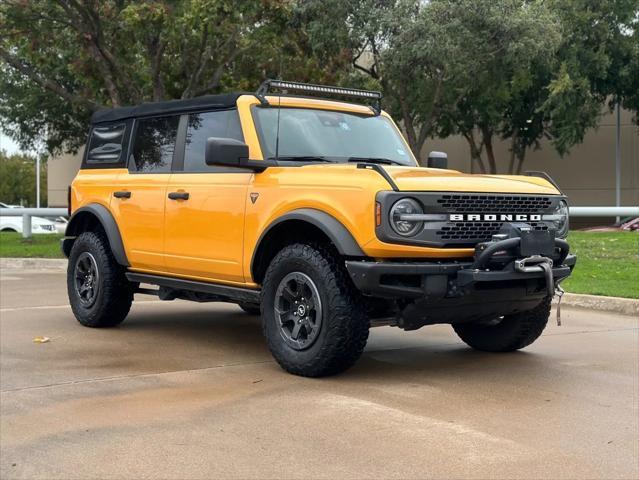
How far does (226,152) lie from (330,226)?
105 centimetres

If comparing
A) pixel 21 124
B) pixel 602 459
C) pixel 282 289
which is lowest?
pixel 602 459

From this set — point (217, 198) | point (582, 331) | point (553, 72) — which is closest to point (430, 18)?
point (553, 72)

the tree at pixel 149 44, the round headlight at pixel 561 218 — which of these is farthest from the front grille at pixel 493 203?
the tree at pixel 149 44

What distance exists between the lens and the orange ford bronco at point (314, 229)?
5.71 metres

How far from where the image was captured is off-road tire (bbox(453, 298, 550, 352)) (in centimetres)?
691

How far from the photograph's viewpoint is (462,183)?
19.4 ft

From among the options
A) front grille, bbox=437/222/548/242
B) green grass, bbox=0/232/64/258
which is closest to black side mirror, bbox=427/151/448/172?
front grille, bbox=437/222/548/242

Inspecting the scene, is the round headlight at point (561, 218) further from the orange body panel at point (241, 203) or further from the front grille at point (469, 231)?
the front grille at point (469, 231)

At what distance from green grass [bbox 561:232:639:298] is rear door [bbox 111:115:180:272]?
214 inches

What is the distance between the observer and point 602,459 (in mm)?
4395

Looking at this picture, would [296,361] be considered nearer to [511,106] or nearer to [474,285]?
[474,285]

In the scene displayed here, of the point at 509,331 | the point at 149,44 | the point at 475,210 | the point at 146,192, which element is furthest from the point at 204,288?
the point at 149,44

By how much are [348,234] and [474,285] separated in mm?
903

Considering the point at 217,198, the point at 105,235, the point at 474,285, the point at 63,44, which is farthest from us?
the point at 63,44
